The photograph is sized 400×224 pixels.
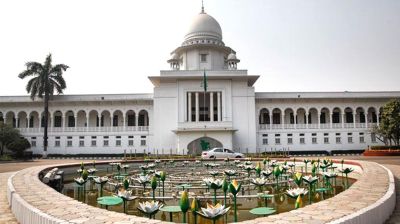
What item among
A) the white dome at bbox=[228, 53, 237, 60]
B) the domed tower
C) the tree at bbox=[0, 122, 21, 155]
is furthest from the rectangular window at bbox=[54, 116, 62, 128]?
the white dome at bbox=[228, 53, 237, 60]

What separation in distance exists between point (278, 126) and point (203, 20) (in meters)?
15.7

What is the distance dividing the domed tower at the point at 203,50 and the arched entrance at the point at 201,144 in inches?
349

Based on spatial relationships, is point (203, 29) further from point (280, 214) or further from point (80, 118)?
point (280, 214)

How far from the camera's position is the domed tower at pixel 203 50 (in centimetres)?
4038

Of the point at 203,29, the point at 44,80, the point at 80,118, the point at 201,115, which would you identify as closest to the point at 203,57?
the point at 203,29

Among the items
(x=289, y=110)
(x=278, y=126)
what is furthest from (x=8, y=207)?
(x=289, y=110)

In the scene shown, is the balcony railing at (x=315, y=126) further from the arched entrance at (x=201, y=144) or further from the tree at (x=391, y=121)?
the arched entrance at (x=201, y=144)

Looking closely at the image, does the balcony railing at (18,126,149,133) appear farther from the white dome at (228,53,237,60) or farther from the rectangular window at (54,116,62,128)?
the white dome at (228,53,237,60)

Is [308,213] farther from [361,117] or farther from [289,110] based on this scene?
[361,117]

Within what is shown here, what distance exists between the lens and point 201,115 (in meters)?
39.4

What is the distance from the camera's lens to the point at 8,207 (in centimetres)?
744

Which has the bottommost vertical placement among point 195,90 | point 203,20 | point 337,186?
point 337,186

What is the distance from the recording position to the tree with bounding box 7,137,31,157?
115ft

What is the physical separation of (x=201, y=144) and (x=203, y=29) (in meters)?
14.7
